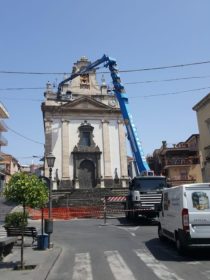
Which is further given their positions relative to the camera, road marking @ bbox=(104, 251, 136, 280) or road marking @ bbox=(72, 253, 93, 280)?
road marking @ bbox=(72, 253, 93, 280)

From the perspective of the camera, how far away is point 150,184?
79.0 feet

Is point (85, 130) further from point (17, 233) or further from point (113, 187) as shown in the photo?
point (17, 233)

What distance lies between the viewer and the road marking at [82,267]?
895 centimetres

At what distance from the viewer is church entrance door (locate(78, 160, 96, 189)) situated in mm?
45938

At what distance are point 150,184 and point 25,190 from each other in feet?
46.9

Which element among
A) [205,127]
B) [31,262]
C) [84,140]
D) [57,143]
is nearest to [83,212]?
[205,127]

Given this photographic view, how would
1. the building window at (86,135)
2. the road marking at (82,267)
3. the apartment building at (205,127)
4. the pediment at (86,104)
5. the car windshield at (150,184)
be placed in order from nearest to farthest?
the road marking at (82,267) < the car windshield at (150,184) < the apartment building at (205,127) < the building window at (86,135) < the pediment at (86,104)

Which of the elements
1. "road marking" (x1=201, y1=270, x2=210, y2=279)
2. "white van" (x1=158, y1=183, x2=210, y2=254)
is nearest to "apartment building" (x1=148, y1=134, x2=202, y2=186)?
"white van" (x1=158, y1=183, x2=210, y2=254)

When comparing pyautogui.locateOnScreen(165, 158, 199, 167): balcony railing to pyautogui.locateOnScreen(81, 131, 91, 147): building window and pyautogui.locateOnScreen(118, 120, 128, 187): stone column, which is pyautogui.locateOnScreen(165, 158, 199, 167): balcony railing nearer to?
pyautogui.locateOnScreen(118, 120, 128, 187): stone column

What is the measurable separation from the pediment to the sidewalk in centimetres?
3360

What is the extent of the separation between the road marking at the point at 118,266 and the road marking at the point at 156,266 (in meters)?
0.61

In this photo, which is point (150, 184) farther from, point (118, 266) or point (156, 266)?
point (156, 266)

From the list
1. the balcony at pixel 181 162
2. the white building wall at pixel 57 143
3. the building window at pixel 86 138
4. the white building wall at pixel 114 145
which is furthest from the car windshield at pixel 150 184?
the balcony at pixel 181 162

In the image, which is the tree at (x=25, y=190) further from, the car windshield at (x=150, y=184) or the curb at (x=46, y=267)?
the car windshield at (x=150, y=184)
